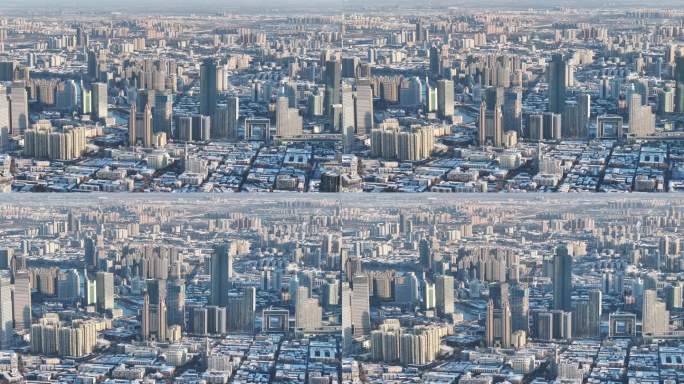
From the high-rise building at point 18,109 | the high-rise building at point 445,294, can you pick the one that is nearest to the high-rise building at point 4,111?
the high-rise building at point 18,109

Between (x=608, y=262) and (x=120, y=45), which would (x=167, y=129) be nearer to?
(x=120, y=45)

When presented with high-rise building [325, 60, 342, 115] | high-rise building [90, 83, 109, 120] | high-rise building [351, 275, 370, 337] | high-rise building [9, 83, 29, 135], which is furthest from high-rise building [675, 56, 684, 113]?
high-rise building [9, 83, 29, 135]

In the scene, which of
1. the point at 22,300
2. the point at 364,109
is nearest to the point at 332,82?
the point at 364,109

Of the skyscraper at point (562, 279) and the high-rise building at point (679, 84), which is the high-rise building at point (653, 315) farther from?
the high-rise building at point (679, 84)

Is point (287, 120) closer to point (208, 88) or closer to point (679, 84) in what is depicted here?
point (208, 88)

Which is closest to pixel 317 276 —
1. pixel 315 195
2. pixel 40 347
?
pixel 315 195
